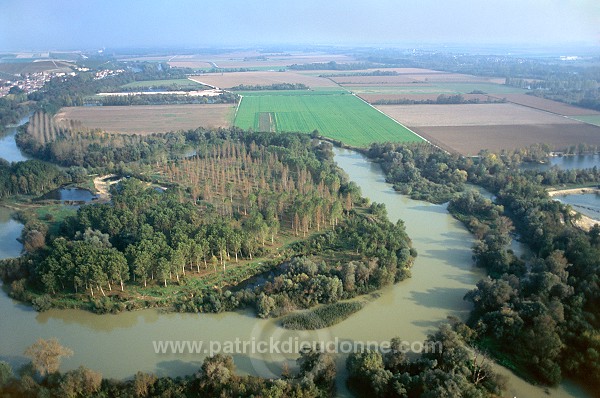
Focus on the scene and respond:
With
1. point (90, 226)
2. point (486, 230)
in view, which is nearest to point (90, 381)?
point (90, 226)

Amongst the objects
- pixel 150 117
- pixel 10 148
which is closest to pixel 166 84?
pixel 150 117

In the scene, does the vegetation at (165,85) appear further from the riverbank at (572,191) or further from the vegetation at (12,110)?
the riverbank at (572,191)

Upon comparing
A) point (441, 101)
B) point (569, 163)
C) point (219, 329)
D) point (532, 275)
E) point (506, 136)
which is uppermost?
point (441, 101)

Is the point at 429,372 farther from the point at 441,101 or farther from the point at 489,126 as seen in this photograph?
the point at 441,101

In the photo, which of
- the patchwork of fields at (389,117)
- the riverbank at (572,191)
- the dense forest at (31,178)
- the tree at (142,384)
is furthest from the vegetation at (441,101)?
the tree at (142,384)

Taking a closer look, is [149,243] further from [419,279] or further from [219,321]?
[419,279]

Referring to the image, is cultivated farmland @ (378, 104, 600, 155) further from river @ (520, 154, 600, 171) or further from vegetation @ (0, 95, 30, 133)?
vegetation @ (0, 95, 30, 133)
